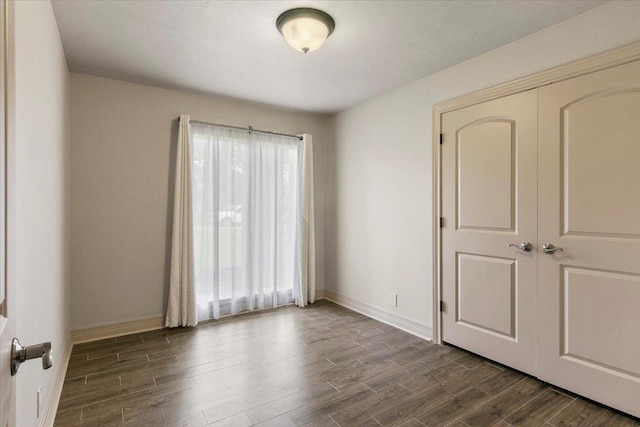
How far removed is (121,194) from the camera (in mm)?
3279

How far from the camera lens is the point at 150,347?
299 cm

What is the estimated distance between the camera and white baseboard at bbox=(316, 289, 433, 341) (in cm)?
322

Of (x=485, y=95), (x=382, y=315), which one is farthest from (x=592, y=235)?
(x=382, y=315)

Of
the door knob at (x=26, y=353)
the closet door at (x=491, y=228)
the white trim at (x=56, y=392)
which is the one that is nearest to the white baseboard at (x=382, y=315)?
the closet door at (x=491, y=228)

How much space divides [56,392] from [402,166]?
3329 millimetres

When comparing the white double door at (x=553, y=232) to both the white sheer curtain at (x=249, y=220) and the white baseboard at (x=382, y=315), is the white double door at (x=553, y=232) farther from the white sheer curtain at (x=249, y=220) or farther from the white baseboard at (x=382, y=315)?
the white sheer curtain at (x=249, y=220)

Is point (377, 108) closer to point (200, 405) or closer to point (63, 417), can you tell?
point (200, 405)

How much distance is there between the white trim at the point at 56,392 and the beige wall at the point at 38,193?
0.18ft

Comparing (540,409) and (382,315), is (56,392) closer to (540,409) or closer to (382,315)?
(382,315)

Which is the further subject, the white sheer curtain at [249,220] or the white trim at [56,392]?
the white sheer curtain at [249,220]

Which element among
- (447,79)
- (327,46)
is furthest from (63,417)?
(447,79)

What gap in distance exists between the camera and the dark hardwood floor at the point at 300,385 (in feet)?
6.54

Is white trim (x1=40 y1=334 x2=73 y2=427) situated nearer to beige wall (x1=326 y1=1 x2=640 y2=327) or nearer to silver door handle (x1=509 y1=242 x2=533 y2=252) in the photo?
beige wall (x1=326 y1=1 x2=640 y2=327)

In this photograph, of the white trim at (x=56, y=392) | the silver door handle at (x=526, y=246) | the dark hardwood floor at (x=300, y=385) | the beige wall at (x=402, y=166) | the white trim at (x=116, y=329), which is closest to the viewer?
the white trim at (x=56, y=392)
